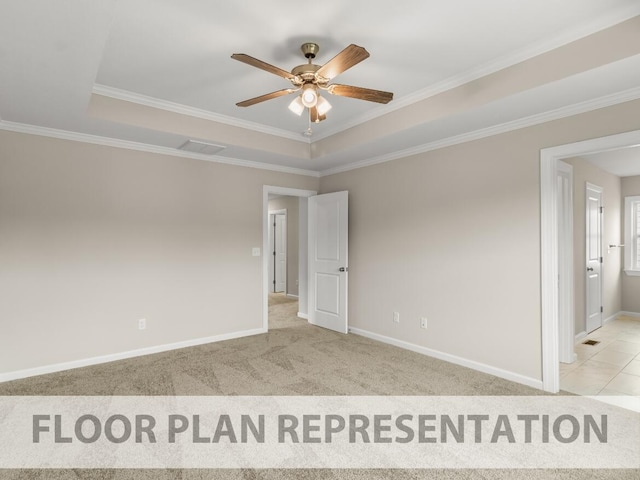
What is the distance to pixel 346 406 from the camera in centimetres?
280

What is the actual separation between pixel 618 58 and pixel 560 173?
6.42 ft

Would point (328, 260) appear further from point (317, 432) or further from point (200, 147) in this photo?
point (317, 432)

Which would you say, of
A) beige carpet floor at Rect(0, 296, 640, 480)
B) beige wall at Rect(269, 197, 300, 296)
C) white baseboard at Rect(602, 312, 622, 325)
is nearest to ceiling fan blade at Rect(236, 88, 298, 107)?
beige carpet floor at Rect(0, 296, 640, 480)

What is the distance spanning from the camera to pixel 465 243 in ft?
12.1

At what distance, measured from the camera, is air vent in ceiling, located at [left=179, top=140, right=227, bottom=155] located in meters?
3.86

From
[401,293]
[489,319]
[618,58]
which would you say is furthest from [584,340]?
[618,58]

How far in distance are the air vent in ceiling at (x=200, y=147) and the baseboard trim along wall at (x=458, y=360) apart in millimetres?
3011

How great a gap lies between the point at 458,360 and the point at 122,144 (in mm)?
4338

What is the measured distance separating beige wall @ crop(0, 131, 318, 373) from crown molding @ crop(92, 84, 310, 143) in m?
0.77

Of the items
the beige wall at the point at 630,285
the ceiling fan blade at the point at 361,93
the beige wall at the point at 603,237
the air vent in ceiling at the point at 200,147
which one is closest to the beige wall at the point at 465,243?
the beige wall at the point at 603,237

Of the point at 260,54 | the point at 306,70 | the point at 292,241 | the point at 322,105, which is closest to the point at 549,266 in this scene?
the point at 322,105

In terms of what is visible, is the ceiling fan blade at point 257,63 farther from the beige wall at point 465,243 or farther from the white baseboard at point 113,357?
the white baseboard at point 113,357

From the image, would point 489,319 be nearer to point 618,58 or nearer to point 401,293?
point 401,293

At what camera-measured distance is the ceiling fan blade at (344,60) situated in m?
2.02
